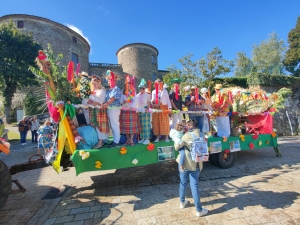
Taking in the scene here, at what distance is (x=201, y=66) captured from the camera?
49.0 ft

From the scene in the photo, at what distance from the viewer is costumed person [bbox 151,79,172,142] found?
438cm

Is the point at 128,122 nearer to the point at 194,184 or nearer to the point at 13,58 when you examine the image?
the point at 194,184

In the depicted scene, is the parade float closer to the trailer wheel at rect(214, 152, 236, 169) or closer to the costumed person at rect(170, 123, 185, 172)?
the trailer wheel at rect(214, 152, 236, 169)

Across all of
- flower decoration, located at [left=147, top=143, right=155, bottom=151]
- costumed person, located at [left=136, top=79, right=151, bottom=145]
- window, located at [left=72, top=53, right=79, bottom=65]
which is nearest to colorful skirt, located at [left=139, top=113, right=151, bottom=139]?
costumed person, located at [left=136, top=79, right=151, bottom=145]

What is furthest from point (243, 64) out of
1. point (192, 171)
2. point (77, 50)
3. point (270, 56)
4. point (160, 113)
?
point (192, 171)

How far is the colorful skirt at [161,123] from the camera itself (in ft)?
14.3

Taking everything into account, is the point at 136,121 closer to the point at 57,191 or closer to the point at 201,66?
the point at 57,191

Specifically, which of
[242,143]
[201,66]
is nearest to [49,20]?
[201,66]

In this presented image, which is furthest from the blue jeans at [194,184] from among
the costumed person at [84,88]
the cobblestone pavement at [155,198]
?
the costumed person at [84,88]

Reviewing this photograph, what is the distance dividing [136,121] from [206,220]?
7.91 ft

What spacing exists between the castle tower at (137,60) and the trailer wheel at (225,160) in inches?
1179

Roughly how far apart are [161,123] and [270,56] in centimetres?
3013

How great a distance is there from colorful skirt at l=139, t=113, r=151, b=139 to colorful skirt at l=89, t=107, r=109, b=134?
3.13 feet

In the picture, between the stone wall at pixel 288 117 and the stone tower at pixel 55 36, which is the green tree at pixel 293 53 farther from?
the stone tower at pixel 55 36
